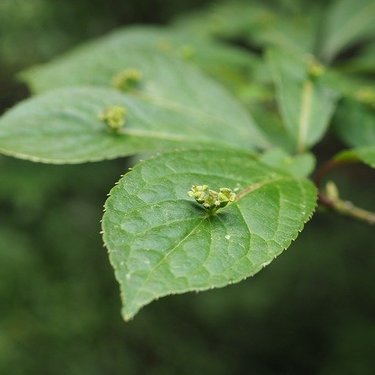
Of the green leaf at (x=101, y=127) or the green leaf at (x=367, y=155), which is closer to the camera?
the green leaf at (x=367, y=155)

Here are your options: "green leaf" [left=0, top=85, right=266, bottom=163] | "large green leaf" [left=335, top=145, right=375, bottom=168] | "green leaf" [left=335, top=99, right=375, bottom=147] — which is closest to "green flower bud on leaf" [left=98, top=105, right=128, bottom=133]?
"green leaf" [left=0, top=85, right=266, bottom=163]

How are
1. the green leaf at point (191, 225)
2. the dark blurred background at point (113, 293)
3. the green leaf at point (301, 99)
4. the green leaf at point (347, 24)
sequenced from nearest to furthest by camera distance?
the green leaf at point (191, 225) → the green leaf at point (301, 99) → the green leaf at point (347, 24) → the dark blurred background at point (113, 293)

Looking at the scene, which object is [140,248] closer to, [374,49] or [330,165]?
[330,165]

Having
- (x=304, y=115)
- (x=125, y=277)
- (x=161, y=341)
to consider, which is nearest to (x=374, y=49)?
(x=304, y=115)

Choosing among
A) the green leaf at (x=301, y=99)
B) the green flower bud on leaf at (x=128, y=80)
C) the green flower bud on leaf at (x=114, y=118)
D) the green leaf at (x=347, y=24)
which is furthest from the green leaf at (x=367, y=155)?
the green leaf at (x=347, y=24)

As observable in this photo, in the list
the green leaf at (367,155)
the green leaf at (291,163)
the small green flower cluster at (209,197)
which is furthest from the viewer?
the green leaf at (291,163)

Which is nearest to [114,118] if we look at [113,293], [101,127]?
[101,127]

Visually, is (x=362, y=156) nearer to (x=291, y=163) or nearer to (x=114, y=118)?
(x=291, y=163)

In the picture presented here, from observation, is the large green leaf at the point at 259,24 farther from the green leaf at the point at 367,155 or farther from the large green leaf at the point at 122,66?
the green leaf at the point at 367,155
